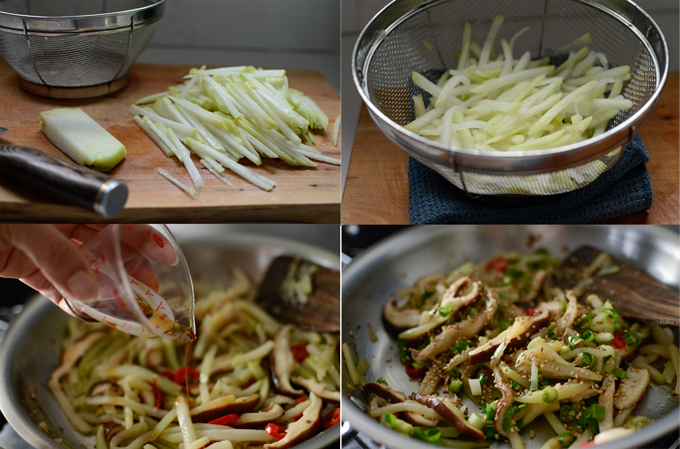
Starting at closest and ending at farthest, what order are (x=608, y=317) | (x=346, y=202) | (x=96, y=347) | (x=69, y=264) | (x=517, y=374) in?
(x=69, y=264) < (x=517, y=374) < (x=608, y=317) < (x=346, y=202) < (x=96, y=347)

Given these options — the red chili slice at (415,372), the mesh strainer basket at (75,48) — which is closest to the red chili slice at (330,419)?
the red chili slice at (415,372)

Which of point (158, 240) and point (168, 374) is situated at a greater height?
point (158, 240)

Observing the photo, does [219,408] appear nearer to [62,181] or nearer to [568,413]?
[62,181]

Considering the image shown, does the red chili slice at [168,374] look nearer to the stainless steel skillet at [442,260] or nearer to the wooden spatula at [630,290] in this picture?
the stainless steel skillet at [442,260]

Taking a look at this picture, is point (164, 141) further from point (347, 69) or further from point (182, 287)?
point (347, 69)

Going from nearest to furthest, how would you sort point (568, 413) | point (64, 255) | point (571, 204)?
point (64, 255) → point (568, 413) → point (571, 204)

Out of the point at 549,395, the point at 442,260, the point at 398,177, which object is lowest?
the point at 442,260

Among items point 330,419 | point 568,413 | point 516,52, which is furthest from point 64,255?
point 516,52

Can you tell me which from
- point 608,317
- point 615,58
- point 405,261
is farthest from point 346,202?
point 615,58

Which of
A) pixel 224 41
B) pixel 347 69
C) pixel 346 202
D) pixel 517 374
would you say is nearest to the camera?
pixel 517 374
